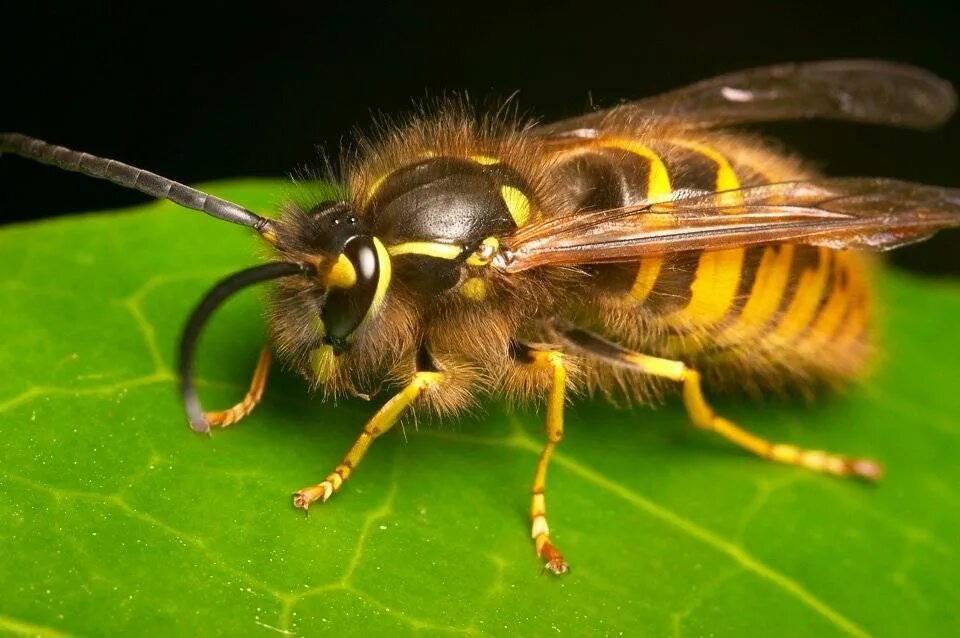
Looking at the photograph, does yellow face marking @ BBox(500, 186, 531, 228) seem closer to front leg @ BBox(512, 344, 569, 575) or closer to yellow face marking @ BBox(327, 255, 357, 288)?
front leg @ BBox(512, 344, 569, 575)

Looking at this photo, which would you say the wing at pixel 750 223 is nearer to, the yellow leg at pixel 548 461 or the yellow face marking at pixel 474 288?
the yellow face marking at pixel 474 288

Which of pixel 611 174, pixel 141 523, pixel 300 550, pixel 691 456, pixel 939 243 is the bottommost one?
pixel 939 243

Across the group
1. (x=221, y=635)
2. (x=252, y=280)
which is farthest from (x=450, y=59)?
(x=221, y=635)

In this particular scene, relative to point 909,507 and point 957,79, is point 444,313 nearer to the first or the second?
point 909,507

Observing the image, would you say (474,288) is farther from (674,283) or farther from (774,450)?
(774,450)

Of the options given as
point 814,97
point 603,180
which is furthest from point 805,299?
point 814,97

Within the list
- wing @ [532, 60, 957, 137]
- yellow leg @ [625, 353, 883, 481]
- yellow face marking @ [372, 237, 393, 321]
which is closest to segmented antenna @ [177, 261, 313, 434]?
yellow face marking @ [372, 237, 393, 321]
